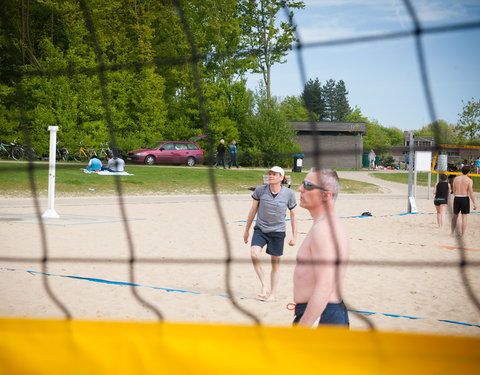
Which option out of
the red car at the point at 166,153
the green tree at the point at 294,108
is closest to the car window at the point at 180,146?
the red car at the point at 166,153

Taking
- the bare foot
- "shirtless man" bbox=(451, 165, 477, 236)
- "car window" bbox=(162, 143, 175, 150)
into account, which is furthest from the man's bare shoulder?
"shirtless man" bbox=(451, 165, 477, 236)

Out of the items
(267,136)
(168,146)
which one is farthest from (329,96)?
(168,146)

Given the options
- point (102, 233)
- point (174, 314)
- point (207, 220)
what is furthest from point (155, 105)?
point (207, 220)

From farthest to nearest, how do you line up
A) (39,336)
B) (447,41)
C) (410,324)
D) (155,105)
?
(410,324)
(155,105)
(447,41)
(39,336)

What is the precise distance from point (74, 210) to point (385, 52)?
36.5ft

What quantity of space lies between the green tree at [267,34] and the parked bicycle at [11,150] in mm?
1750

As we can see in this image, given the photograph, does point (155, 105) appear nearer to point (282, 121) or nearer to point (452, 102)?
point (282, 121)

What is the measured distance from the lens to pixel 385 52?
2090 millimetres

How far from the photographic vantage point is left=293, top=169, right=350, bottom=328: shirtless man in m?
2.19

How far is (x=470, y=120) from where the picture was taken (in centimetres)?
210

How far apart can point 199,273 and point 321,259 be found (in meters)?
3.94

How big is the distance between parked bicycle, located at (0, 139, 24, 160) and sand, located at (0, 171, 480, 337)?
2.20 feet

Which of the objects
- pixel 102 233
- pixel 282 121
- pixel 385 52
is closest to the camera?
pixel 385 52

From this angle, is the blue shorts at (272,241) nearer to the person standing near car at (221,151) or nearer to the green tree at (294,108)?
the person standing near car at (221,151)
